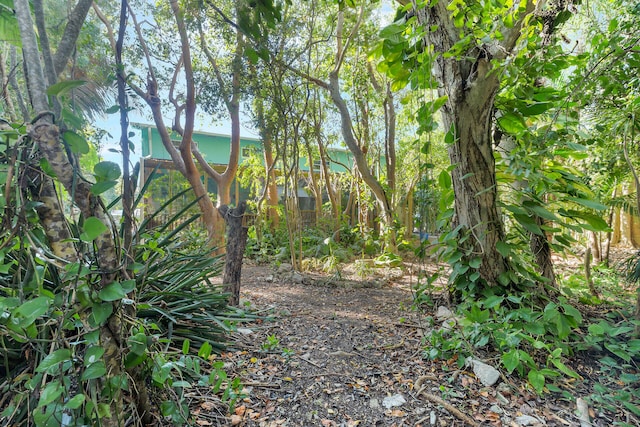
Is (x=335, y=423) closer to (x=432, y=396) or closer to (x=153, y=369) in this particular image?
(x=432, y=396)

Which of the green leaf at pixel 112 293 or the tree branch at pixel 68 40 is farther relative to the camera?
the tree branch at pixel 68 40

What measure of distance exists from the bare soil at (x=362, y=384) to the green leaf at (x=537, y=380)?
82 millimetres

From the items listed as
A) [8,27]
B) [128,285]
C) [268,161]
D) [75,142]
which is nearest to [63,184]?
[75,142]

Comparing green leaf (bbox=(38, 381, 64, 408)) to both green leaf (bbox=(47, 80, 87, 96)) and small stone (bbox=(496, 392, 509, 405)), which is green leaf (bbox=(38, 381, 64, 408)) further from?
small stone (bbox=(496, 392, 509, 405))

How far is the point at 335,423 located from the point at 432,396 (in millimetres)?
440

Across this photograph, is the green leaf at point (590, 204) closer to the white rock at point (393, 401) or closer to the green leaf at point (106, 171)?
the white rock at point (393, 401)

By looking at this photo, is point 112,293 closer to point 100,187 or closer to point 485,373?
point 100,187

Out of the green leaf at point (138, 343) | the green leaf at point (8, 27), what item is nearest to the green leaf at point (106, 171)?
the green leaf at point (138, 343)

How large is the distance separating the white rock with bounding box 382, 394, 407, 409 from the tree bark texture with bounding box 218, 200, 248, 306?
4.41ft

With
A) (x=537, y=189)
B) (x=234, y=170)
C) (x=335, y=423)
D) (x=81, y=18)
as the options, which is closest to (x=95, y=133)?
(x=234, y=170)

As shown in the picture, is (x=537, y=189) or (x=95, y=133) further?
(x=95, y=133)

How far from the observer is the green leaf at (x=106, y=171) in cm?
62

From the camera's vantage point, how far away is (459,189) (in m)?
1.89

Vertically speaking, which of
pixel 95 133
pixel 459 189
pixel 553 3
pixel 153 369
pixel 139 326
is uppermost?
pixel 553 3
